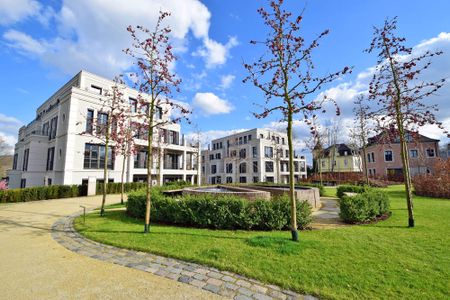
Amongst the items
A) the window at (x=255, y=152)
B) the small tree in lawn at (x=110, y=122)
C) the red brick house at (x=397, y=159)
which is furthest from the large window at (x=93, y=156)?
the red brick house at (x=397, y=159)

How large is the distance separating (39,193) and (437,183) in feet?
107

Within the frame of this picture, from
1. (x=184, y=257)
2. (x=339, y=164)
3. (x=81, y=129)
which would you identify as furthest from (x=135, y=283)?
(x=339, y=164)

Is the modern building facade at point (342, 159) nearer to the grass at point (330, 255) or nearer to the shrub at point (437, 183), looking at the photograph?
the shrub at point (437, 183)

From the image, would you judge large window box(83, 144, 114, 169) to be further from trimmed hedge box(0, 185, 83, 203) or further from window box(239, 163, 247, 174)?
window box(239, 163, 247, 174)

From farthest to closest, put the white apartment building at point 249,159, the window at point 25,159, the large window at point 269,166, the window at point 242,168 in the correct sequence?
the window at point 242,168 → the large window at point 269,166 → the white apartment building at point 249,159 → the window at point 25,159

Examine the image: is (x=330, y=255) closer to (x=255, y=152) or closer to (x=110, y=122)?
(x=110, y=122)

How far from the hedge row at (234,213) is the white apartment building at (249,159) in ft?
112

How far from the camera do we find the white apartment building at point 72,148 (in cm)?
2170

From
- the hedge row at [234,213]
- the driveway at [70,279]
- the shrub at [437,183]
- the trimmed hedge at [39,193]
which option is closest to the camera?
the driveway at [70,279]

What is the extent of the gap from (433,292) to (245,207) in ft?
16.5

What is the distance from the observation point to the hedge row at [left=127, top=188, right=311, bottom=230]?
7590 millimetres

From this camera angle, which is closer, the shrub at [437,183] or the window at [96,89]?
the shrub at [437,183]

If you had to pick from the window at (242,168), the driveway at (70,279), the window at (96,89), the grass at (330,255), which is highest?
the window at (96,89)

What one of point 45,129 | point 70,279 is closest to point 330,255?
point 70,279
